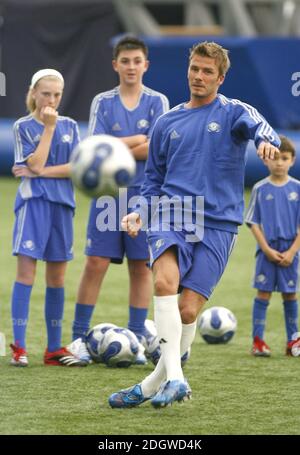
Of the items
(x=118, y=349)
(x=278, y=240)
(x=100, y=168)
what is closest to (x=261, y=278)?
(x=278, y=240)

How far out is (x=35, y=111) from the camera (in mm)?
7285

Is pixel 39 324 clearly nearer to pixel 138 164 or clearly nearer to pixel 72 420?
pixel 138 164

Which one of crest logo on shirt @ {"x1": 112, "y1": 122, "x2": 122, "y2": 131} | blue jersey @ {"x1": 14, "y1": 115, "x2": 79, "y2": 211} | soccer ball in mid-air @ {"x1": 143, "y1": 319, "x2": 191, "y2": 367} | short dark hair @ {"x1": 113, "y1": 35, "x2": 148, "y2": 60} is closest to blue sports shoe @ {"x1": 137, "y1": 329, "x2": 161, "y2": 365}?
soccer ball in mid-air @ {"x1": 143, "y1": 319, "x2": 191, "y2": 367}

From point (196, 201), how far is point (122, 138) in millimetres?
1650

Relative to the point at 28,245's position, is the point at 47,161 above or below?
above

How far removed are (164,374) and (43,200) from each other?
1.80 m

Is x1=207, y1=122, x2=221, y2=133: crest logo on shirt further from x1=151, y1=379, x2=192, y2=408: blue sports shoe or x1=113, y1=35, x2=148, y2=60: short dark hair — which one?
x1=113, y1=35, x2=148, y2=60: short dark hair

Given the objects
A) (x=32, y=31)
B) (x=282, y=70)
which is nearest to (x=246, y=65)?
(x=282, y=70)

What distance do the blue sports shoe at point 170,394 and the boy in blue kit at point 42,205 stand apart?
1.70 meters

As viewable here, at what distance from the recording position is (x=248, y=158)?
1748cm

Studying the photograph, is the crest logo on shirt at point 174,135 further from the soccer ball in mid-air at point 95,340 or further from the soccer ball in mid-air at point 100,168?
the soccer ball in mid-air at point 95,340

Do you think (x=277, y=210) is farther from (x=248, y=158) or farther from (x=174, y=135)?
(x=248, y=158)

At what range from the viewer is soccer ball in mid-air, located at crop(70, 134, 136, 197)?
5156 millimetres

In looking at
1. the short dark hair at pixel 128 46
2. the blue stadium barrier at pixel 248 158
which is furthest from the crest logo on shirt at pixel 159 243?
the blue stadium barrier at pixel 248 158
